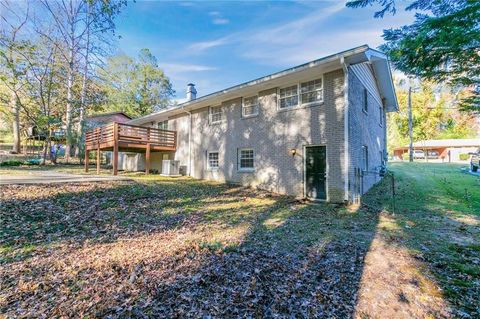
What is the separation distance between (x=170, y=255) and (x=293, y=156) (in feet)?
23.6

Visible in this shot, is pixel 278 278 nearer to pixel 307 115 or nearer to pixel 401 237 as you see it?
pixel 401 237

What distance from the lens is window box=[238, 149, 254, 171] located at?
11984 millimetres

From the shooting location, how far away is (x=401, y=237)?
5.42 meters

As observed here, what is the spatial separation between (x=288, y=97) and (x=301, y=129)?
170cm

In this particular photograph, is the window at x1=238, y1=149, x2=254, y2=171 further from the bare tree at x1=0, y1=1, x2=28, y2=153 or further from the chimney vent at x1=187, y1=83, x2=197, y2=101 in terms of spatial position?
the bare tree at x1=0, y1=1, x2=28, y2=153

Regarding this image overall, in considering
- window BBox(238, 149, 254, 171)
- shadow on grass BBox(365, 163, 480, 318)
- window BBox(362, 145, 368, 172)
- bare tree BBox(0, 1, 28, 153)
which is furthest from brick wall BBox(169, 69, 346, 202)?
bare tree BBox(0, 1, 28, 153)

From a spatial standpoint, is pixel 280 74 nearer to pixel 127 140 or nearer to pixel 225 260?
pixel 225 260

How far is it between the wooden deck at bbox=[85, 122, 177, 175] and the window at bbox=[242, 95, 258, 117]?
6.36m

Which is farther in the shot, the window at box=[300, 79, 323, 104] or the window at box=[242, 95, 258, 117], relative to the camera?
the window at box=[242, 95, 258, 117]

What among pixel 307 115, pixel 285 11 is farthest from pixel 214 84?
pixel 307 115

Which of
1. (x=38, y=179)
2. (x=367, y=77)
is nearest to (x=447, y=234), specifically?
(x=367, y=77)

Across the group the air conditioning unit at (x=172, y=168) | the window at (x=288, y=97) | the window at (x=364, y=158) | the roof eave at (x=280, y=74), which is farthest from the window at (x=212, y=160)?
the window at (x=364, y=158)

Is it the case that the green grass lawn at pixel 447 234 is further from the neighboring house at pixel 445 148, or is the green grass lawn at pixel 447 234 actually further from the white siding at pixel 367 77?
the neighboring house at pixel 445 148

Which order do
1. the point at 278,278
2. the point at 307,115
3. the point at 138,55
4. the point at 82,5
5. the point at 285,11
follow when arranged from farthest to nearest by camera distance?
the point at 138,55 → the point at 82,5 → the point at 285,11 → the point at 307,115 → the point at 278,278
